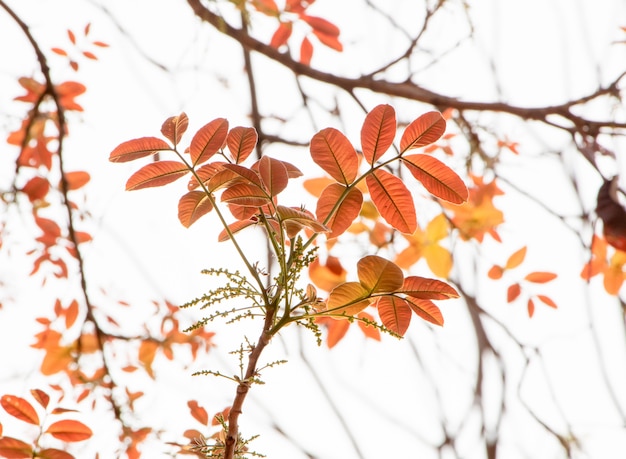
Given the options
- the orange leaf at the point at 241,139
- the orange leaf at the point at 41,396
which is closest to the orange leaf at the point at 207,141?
the orange leaf at the point at 241,139

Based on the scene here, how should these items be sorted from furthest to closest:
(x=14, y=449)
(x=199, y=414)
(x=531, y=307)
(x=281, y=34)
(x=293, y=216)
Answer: (x=531, y=307) → (x=281, y=34) → (x=199, y=414) → (x=14, y=449) → (x=293, y=216)

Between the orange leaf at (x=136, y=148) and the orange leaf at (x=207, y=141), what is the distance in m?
0.04

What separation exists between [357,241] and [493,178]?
1.57 ft

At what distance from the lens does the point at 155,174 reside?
53cm

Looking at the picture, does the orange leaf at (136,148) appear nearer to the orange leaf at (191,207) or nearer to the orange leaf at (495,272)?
the orange leaf at (191,207)

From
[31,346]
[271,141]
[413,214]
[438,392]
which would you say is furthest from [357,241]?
[31,346]

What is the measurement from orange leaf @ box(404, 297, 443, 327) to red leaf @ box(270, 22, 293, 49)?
85 centimetres

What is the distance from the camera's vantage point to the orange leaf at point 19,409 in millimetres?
660

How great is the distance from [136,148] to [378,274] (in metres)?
0.28

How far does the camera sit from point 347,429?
4.06 ft

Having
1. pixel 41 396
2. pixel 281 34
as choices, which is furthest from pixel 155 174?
pixel 281 34

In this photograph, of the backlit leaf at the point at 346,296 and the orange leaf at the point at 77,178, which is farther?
the orange leaf at the point at 77,178

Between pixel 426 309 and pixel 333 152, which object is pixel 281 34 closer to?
pixel 333 152

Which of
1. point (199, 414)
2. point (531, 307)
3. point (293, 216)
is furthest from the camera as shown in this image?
point (531, 307)
